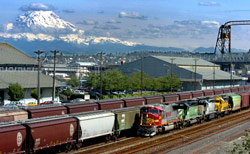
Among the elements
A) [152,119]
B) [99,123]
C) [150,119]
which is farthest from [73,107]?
[152,119]

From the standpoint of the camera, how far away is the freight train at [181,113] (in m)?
33.3

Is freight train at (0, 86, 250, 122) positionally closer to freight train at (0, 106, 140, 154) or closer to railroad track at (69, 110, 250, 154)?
freight train at (0, 106, 140, 154)

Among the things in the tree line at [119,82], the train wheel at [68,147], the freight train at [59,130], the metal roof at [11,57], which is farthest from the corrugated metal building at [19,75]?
the train wheel at [68,147]

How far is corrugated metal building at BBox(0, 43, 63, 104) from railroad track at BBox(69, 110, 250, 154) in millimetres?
37272

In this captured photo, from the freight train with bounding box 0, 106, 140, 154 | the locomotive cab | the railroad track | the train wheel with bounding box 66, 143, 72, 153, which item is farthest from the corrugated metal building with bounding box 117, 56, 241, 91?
the train wheel with bounding box 66, 143, 72, 153

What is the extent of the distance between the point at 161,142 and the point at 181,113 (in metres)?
7.42

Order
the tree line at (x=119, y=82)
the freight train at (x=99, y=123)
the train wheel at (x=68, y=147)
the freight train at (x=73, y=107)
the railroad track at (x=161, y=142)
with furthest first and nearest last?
1. the tree line at (x=119, y=82)
2. the freight train at (x=73, y=107)
3. the railroad track at (x=161, y=142)
4. the train wheel at (x=68, y=147)
5. the freight train at (x=99, y=123)

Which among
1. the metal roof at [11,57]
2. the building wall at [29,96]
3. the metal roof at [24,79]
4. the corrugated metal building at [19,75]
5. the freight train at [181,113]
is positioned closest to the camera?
the freight train at [181,113]

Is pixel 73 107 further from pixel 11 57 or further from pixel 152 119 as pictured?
pixel 11 57

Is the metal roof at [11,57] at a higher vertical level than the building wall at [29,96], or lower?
higher

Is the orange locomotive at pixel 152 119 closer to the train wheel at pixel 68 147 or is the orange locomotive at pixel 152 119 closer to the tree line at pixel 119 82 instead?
the train wheel at pixel 68 147

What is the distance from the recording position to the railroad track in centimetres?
A: 2838

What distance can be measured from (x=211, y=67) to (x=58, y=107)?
401ft

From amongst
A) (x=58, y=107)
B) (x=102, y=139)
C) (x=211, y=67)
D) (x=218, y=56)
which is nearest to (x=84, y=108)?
(x=58, y=107)
